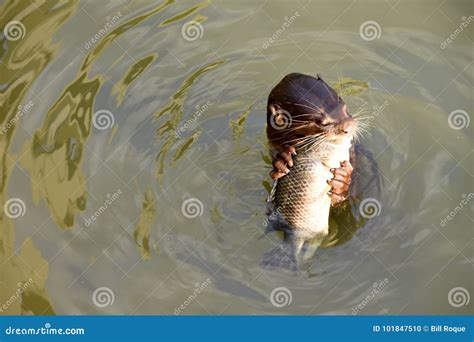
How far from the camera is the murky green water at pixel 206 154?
6062 millimetres

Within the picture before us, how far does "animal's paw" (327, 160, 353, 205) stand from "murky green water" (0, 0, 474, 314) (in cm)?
46

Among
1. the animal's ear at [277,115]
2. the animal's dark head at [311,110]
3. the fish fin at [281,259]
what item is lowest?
the fish fin at [281,259]

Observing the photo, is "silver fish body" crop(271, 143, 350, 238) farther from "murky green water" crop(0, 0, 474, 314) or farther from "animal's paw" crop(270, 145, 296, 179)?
"murky green water" crop(0, 0, 474, 314)

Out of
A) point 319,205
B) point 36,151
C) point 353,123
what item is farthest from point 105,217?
point 353,123

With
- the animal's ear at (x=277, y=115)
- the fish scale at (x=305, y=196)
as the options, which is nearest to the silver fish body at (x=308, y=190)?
the fish scale at (x=305, y=196)

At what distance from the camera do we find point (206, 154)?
6.39m

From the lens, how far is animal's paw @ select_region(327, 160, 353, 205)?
5535 mm

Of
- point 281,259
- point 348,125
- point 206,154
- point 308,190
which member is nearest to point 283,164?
point 308,190

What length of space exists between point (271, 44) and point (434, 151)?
1618 millimetres

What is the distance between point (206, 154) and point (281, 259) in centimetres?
106

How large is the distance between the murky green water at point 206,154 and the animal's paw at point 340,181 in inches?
18.2

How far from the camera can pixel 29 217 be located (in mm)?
6289

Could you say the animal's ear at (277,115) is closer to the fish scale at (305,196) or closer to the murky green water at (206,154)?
the fish scale at (305,196)

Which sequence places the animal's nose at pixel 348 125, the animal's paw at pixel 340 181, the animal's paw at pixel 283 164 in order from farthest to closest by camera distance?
the animal's paw at pixel 340 181 → the animal's paw at pixel 283 164 → the animal's nose at pixel 348 125
